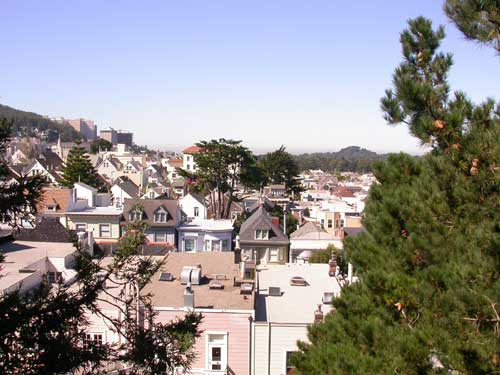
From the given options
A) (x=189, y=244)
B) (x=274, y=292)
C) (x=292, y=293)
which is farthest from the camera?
(x=189, y=244)

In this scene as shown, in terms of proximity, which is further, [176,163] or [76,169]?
[176,163]

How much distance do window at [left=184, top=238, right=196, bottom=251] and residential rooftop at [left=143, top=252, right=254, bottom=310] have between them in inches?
481

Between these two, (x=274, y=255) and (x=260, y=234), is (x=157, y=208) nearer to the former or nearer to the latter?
(x=260, y=234)

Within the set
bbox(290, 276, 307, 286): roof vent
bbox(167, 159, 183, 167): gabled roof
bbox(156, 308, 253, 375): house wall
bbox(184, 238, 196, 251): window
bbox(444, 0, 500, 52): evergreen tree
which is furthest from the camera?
bbox(167, 159, 183, 167): gabled roof

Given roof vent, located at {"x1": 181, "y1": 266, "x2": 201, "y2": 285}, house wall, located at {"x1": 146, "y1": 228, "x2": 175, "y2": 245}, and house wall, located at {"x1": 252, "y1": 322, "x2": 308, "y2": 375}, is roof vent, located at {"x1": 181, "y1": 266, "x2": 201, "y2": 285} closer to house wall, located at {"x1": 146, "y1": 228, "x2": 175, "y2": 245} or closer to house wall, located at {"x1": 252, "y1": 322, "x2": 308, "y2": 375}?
house wall, located at {"x1": 252, "y1": 322, "x2": 308, "y2": 375}

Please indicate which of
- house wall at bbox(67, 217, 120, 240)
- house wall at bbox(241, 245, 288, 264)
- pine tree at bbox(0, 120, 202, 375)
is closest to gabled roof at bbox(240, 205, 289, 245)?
house wall at bbox(241, 245, 288, 264)

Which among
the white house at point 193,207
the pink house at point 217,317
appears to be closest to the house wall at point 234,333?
the pink house at point 217,317

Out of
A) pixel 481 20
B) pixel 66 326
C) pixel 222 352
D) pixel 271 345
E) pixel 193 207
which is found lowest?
pixel 222 352

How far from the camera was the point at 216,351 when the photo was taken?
13398 mm

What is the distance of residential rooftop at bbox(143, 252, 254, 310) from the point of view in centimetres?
1392

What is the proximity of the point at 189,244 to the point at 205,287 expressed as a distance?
54.7 ft

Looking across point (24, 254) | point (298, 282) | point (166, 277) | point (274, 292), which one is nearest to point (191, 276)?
point (166, 277)

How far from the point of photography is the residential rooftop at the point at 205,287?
548 inches

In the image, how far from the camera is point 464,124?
6.45 meters
